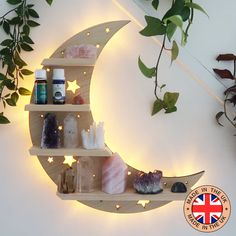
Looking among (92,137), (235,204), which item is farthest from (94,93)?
(235,204)

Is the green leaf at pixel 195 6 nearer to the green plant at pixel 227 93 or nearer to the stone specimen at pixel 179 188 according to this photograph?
the green plant at pixel 227 93

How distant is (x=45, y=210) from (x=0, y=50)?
55 cm

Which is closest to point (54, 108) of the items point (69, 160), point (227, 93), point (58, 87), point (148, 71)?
point (58, 87)

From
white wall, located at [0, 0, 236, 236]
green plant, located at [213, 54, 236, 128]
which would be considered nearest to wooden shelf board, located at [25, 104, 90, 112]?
white wall, located at [0, 0, 236, 236]

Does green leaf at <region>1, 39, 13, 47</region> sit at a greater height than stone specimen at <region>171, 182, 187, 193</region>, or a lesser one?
greater

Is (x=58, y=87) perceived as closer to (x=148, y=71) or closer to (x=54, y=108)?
(x=54, y=108)

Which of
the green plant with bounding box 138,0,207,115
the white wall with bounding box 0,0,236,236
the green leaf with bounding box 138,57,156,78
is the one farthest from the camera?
the white wall with bounding box 0,0,236,236

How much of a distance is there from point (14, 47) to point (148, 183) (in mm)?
610

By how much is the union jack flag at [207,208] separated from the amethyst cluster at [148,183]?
174mm

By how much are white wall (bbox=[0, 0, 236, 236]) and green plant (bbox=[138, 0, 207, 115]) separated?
0.03 meters

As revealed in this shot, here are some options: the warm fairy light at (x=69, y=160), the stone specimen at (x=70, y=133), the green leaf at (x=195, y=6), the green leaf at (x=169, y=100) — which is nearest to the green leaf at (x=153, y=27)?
the green leaf at (x=195, y=6)

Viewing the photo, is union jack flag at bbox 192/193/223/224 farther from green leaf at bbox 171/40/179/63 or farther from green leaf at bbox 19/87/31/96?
green leaf at bbox 19/87/31/96

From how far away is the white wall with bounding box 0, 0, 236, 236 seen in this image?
46.0 inches

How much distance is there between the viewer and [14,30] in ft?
→ 3.76
